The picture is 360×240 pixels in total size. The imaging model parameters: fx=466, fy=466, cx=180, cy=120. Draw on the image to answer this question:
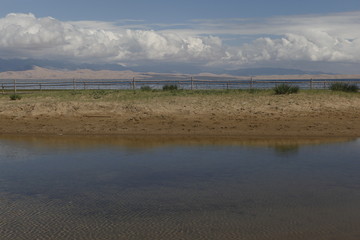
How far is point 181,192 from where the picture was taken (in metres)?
9.29

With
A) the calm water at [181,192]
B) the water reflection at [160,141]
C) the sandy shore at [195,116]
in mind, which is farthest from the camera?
the sandy shore at [195,116]

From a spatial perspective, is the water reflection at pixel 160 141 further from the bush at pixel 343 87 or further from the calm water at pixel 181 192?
the bush at pixel 343 87

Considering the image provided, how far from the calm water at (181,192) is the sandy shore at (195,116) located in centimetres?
407

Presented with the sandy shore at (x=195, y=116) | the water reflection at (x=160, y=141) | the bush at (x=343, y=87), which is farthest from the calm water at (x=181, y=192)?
the bush at (x=343, y=87)

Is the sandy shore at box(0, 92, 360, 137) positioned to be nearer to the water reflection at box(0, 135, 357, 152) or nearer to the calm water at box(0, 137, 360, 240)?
the water reflection at box(0, 135, 357, 152)

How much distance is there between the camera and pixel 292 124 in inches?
775

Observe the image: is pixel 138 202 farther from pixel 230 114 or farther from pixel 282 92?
pixel 282 92

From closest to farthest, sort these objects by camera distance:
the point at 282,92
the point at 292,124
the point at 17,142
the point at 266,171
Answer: the point at 266,171
the point at 17,142
the point at 292,124
the point at 282,92

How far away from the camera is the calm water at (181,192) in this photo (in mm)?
7164

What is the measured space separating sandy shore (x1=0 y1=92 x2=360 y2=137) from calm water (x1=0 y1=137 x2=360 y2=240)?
407cm

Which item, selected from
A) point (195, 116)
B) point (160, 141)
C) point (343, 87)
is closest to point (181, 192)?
point (160, 141)

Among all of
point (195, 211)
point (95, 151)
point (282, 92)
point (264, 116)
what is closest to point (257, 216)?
point (195, 211)

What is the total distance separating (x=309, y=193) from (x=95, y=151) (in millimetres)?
7346

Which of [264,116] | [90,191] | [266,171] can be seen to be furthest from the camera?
[264,116]
